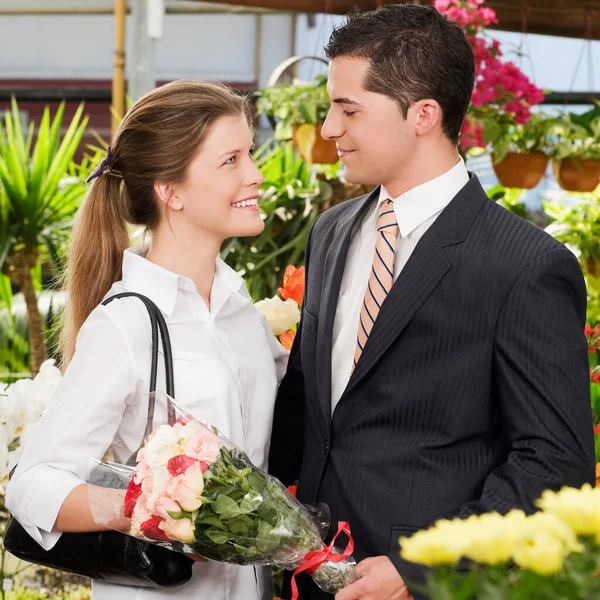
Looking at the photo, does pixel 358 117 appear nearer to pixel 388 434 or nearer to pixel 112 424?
pixel 388 434

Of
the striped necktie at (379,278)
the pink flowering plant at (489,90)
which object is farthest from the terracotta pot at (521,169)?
the striped necktie at (379,278)

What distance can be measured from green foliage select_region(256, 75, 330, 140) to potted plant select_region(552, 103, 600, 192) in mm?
854

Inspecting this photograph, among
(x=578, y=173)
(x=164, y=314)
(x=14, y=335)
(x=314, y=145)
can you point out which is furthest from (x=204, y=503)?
(x=14, y=335)

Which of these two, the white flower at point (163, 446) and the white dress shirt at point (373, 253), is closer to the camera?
the white flower at point (163, 446)

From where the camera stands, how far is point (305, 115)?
3352mm

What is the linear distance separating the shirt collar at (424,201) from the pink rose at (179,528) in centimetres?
64

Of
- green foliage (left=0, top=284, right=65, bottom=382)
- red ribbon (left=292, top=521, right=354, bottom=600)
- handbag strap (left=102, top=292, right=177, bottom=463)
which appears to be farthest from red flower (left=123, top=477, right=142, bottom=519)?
green foliage (left=0, top=284, right=65, bottom=382)

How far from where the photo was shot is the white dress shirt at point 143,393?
4.63 ft

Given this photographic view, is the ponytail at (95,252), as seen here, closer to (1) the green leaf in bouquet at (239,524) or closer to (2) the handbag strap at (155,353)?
(2) the handbag strap at (155,353)

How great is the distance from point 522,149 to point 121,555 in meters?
2.51

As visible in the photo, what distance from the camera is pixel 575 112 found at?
3.54m

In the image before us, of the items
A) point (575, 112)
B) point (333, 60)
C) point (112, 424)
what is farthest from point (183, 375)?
point (575, 112)

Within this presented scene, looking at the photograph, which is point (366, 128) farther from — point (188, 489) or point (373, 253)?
point (188, 489)

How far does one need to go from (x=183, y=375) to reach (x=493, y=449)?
0.51 m
